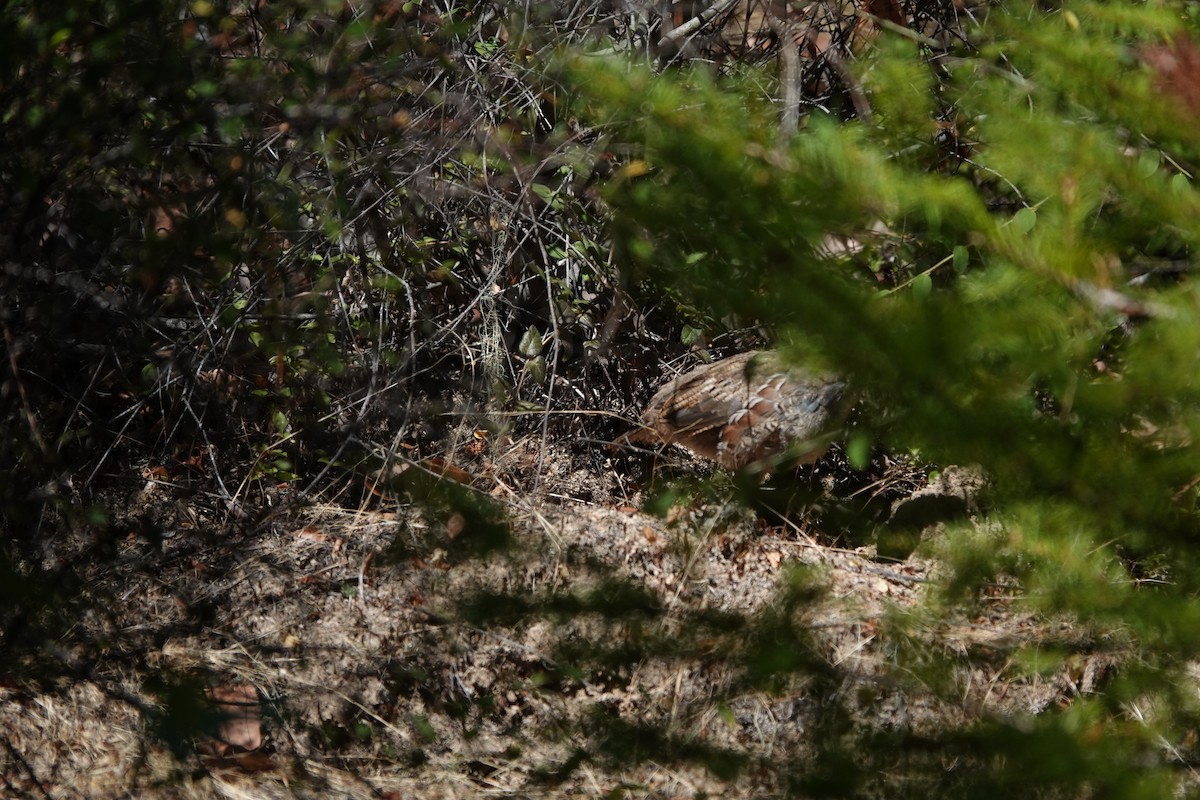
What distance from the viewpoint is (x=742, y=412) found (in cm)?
361

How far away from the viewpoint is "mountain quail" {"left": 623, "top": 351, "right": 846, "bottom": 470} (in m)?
3.53

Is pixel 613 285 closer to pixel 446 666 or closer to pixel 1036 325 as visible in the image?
pixel 446 666

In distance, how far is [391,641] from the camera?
9.87 ft

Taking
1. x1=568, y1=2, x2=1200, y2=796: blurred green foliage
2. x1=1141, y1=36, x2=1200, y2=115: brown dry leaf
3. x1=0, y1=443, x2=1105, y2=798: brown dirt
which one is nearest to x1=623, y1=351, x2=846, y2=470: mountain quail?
x1=0, y1=443, x2=1105, y2=798: brown dirt

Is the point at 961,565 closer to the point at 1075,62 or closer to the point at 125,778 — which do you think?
the point at 1075,62

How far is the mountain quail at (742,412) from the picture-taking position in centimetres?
353

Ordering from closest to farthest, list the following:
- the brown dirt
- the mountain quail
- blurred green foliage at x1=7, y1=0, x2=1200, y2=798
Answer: blurred green foliage at x1=7, y1=0, x2=1200, y2=798 < the brown dirt < the mountain quail

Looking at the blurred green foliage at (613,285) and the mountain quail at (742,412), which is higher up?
the blurred green foliage at (613,285)

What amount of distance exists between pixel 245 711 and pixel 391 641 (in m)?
0.44

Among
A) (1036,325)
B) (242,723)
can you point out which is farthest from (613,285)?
(1036,325)

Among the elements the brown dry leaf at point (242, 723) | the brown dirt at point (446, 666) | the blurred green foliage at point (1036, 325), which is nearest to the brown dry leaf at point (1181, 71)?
the blurred green foliage at point (1036, 325)

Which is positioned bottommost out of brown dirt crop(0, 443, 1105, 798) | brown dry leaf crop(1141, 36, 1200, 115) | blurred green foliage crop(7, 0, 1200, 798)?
brown dirt crop(0, 443, 1105, 798)

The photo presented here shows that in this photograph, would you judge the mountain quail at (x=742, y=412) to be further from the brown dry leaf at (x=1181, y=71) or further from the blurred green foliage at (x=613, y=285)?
the brown dry leaf at (x=1181, y=71)

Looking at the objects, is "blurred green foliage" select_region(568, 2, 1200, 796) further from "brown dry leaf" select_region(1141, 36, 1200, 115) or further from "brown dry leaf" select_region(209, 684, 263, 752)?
"brown dry leaf" select_region(209, 684, 263, 752)
